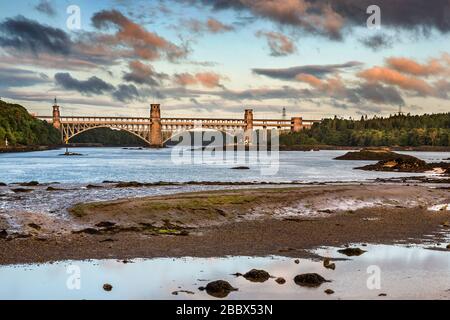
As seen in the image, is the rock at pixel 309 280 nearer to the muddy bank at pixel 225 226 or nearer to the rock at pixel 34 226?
the muddy bank at pixel 225 226

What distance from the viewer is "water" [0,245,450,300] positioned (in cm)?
1279

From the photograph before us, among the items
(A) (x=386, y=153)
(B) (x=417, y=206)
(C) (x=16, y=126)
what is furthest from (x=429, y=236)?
(C) (x=16, y=126)

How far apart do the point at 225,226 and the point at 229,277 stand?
29.1 ft

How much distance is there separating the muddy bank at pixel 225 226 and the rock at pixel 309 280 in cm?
310

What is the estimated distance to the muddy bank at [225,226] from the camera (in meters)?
17.8

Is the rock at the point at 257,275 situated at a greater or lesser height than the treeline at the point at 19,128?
lesser

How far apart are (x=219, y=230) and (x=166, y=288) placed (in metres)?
8.84

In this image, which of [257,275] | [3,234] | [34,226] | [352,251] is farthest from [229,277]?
[34,226]

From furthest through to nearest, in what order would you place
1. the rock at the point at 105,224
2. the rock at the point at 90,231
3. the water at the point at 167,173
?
the water at the point at 167,173
the rock at the point at 105,224
the rock at the point at 90,231

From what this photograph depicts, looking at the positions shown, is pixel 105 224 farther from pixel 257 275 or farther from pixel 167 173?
pixel 167 173

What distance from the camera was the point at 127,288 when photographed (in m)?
13.2

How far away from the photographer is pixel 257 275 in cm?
1414

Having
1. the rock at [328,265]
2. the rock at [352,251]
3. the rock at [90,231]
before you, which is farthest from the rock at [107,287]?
the rock at [90,231]

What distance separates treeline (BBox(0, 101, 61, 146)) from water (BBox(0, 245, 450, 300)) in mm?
136167
